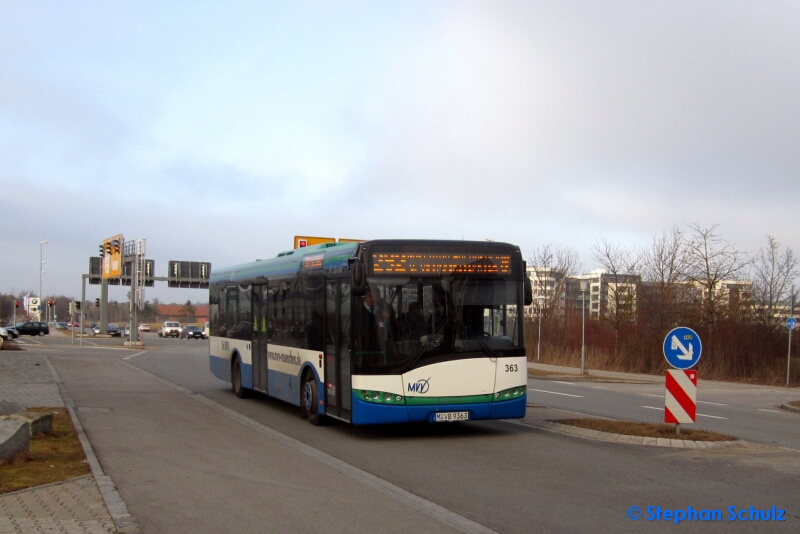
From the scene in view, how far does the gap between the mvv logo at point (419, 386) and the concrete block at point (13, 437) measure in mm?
4938

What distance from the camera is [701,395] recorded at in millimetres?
24047

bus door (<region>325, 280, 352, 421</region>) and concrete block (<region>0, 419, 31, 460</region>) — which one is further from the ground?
bus door (<region>325, 280, 352, 421</region>)

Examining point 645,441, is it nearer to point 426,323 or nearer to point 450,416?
point 450,416

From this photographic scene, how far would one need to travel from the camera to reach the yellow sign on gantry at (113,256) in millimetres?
55219

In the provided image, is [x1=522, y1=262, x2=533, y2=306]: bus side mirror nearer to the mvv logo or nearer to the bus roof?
the bus roof

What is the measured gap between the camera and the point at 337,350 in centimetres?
1237

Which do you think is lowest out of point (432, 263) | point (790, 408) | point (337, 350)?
point (790, 408)

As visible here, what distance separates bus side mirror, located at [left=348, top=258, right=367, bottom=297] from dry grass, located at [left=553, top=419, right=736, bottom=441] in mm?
4177

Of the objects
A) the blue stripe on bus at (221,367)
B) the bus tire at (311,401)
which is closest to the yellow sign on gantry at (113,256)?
the blue stripe on bus at (221,367)

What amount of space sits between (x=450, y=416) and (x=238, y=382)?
813cm

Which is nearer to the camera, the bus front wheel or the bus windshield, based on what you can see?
the bus windshield

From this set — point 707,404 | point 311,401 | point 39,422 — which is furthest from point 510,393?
point 707,404

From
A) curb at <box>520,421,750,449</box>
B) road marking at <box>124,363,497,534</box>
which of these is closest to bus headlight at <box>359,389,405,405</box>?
road marking at <box>124,363,497,534</box>

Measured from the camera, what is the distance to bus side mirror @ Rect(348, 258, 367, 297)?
1144 cm
